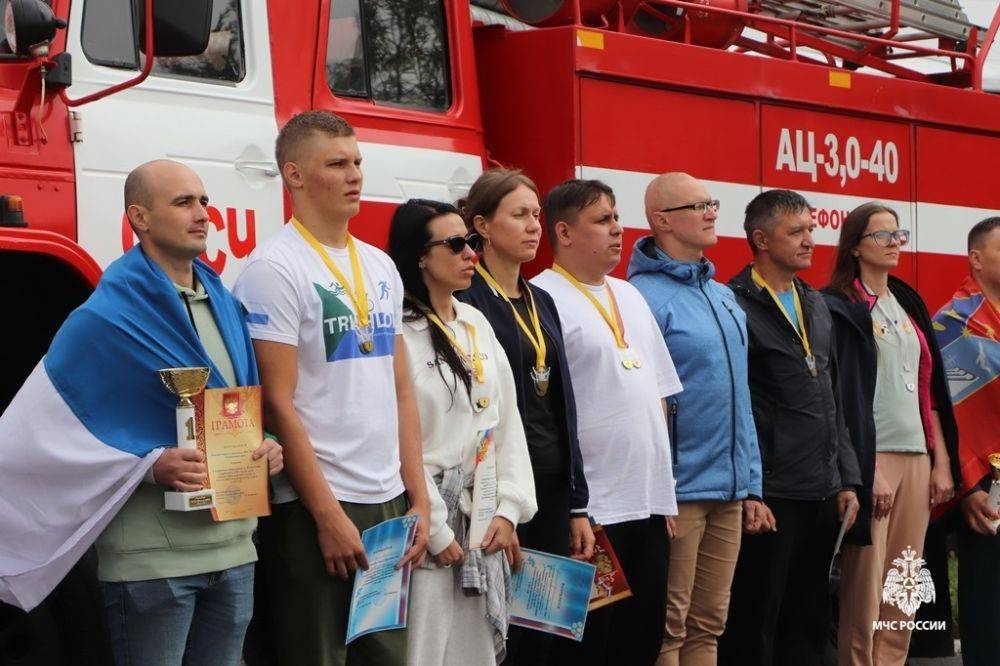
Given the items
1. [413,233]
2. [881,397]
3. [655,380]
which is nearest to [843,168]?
[881,397]

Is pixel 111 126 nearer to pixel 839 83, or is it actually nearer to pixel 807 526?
pixel 807 526

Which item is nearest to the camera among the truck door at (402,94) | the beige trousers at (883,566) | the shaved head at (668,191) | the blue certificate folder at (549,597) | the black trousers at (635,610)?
the blue certificate folder at (549,597)

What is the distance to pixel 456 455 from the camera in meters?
4.62

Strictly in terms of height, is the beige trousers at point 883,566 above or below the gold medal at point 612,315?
below

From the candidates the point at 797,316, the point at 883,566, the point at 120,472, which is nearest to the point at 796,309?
the point at 797,316

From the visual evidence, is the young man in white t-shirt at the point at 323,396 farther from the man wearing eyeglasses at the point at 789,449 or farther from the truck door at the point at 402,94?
the man wearing eyeglasses at the point at 789,449

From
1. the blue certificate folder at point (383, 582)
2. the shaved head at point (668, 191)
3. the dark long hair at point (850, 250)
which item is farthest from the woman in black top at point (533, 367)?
the dark long hair at point (850, 250)

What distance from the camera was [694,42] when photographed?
24.6 ft

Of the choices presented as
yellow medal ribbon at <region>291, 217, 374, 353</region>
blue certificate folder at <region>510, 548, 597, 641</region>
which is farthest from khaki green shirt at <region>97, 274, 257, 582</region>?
blue certificate folder at <region>510, 548, 597, 641</region>

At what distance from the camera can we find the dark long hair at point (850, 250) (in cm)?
671

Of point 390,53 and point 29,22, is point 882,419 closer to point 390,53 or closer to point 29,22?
point 390,53

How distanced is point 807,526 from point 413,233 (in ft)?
7.64

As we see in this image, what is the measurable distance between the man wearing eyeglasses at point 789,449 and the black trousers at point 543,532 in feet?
4.29

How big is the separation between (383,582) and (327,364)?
63cm
